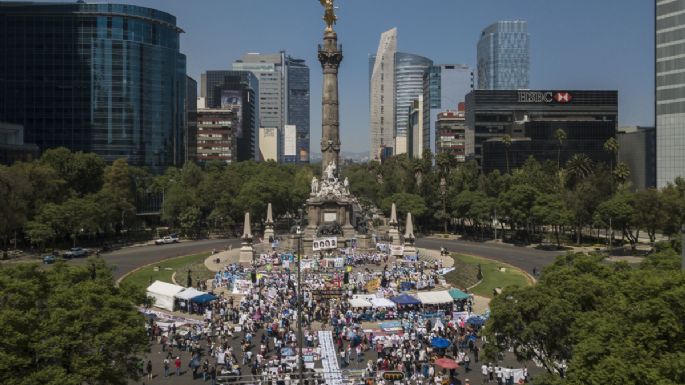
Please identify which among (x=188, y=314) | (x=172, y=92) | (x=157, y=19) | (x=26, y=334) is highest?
(x=157, y=19)

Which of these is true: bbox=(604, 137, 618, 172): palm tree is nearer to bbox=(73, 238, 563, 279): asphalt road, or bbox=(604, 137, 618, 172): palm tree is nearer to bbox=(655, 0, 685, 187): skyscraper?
bbox=(655, 0, 685, 187): skyscraper

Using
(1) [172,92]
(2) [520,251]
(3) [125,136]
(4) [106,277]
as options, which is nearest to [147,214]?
(3) [125,136]

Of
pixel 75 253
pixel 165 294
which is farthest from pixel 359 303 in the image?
pixel 75 253

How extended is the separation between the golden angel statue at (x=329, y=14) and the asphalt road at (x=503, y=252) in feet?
119

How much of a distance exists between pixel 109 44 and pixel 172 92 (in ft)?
62.9

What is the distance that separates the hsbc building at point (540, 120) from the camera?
148 metres

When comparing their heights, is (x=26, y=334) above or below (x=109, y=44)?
below

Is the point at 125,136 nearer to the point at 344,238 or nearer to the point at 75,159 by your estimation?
the point at 75,159

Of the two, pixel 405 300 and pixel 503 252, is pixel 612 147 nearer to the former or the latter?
pixel 503 252

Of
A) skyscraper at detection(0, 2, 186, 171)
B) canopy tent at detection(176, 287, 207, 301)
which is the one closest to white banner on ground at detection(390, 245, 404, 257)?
canopy tent at detection(176, 287, 207, 301)

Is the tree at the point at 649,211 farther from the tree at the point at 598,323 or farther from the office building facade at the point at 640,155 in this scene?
the office building facade at the point at 640,155

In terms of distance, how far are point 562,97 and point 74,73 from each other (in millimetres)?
113406

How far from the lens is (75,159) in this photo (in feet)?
318

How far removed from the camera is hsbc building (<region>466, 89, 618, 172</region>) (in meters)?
148
